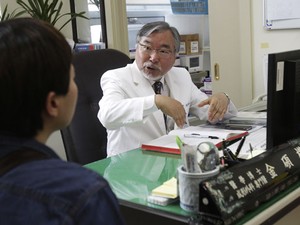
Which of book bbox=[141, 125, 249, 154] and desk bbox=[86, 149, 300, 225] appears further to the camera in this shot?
book bbox=[141, 125, 249, 154]

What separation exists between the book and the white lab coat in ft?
0.46

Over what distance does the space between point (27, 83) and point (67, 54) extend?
0.29 ft

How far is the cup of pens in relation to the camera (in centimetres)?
95

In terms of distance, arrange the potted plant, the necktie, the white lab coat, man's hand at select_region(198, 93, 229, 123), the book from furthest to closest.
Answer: the potted plant
the necktie
man's hand at select_region(198, 93, 229, 123)
the white lab coat
the book

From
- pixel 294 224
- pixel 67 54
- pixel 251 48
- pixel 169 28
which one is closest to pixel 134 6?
pixel 251 48

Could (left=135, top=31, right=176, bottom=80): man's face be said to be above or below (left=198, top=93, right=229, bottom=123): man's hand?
above

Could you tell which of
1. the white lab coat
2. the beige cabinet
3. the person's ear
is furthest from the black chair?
the beige cabinet

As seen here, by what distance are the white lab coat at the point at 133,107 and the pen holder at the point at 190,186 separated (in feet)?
2.38

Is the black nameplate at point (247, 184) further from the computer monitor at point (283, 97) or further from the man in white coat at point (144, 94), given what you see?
the man in white coat at point (144, 94)

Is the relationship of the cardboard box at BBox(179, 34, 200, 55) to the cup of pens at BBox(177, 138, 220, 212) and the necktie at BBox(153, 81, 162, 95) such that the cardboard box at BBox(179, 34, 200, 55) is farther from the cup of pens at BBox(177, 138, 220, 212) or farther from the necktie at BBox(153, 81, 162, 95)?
the cup of pens at BBox(177, 138, 220, 212)

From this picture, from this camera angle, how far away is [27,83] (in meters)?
0.61

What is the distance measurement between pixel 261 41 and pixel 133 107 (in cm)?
179

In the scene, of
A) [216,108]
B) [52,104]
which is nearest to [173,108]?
[216,108]

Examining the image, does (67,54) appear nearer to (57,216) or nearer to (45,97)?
(45,97)
